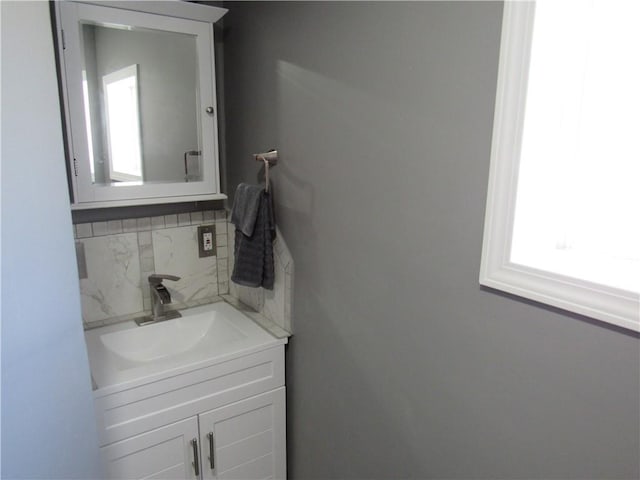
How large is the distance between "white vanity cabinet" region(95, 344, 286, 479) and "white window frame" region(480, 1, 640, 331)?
3.29 ft

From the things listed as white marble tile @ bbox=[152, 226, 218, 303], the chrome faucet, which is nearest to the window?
white marble tile @ bbox=[152, 226, 218, 303]

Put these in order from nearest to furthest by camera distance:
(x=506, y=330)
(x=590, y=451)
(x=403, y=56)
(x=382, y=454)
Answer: (x=590, y=451) < (x=506, y=330) < (x=403, y=56) < (x=382, y=454)

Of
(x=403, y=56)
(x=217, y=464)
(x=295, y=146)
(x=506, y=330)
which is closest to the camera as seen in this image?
(x=506, y=330)

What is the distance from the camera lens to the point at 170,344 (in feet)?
5.98

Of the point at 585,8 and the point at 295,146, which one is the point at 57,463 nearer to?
the point at 295,146

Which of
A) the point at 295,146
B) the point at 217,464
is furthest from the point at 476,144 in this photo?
the point at 217,464

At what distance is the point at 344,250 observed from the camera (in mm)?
1381

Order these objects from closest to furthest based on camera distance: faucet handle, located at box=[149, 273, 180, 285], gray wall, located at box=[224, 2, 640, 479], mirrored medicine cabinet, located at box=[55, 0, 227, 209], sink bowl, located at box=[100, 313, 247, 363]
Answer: gray wall, located at box=[224, 2, 640, 479] → mirrored medicine cabinet, located at box=[55, 0, 227, 209] → sink bowl, located at box=[100, 313, 247, 363] → faucet handle, located at box=[149, 273, 180, 285]

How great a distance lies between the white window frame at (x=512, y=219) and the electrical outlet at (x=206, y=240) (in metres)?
1.34

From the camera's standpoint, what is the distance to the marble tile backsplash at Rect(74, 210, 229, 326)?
5.78 ft

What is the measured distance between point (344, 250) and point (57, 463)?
922 mm

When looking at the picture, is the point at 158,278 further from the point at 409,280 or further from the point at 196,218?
the point at 409,280

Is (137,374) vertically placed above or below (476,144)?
below

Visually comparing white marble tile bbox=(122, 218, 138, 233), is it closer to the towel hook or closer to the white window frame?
the towel hook
